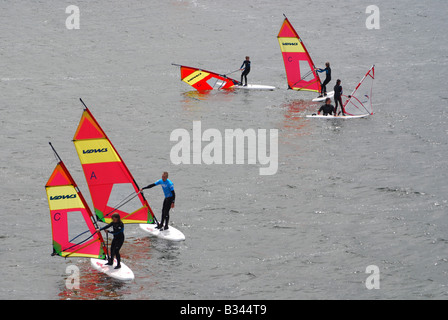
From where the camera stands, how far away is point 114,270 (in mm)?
34219

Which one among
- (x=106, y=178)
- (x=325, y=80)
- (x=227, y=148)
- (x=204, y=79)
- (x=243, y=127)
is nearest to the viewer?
(x=106, y=178)

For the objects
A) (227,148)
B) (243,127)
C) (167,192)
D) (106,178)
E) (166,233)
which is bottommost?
(166,233)

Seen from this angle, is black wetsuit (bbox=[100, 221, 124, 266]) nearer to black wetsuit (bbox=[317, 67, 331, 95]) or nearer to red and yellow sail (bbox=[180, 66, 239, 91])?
black wetsuit (bbox=[317, 67, 331, 95])

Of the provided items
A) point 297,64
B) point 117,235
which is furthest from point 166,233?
point 297,64

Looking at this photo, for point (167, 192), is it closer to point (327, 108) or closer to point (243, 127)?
point (243, 127)

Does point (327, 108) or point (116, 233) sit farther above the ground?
point (327, 108)

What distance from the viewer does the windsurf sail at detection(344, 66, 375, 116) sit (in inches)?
Result: 2243

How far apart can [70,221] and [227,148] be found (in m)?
19.9

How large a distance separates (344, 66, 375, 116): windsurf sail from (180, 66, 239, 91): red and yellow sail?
1114 cm

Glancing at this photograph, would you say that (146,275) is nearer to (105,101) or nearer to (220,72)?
(105,101)

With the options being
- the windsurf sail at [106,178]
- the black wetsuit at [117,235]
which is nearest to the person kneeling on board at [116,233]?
the black wetsuit at [117,235]

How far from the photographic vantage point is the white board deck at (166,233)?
37938 mm

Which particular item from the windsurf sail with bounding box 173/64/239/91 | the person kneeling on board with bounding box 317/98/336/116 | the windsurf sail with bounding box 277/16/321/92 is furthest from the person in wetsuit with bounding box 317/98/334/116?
the windsurf sail with bounding box 173/64/239/91
